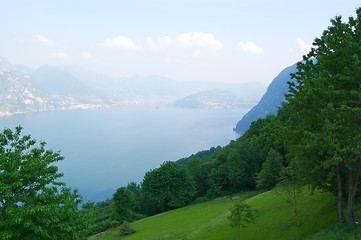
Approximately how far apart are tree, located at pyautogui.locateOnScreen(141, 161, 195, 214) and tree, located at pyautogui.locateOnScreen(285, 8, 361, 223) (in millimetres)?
35338

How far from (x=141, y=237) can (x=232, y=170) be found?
2529 cm

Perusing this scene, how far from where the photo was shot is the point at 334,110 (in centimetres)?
1182

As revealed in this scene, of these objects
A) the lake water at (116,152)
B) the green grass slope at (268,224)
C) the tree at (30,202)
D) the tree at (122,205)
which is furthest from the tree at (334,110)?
the lake water at (116,152)

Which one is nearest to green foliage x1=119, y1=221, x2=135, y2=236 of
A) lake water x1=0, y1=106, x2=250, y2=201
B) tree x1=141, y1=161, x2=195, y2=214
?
tree x1=141, y1=161, x2=195, y2=214

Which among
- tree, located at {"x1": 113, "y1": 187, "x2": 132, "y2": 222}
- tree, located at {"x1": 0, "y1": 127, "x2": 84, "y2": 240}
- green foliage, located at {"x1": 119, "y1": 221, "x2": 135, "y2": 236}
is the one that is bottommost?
green foliage, located at {"x1": 119, "y1": 221, "x2": 135, "y2": 236}

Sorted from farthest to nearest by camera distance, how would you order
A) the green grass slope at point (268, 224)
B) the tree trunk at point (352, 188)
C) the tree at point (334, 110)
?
the green grass slope at point (268, 224) → the tree trunk at point (352, 188) → the tree at point (334, 110)

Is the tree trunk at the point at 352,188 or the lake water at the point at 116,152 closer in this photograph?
the tree trunk at the point at 352,188

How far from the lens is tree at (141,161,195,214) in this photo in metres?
47.5

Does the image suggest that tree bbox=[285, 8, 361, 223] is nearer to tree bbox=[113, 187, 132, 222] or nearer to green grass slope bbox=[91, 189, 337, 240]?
green grass slope bbox=[91, 189, 337, 240]

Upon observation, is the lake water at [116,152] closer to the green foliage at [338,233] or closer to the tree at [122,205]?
the tree at [122,205]

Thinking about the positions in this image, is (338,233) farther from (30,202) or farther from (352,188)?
(30,202)

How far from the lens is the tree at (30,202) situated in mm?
9656

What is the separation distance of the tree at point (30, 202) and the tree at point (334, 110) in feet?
40.0

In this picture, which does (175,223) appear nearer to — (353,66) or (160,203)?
(160,203)
